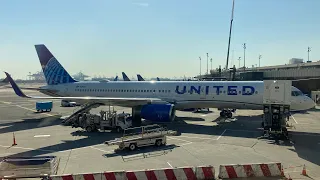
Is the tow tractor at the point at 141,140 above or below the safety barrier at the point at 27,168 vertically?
above

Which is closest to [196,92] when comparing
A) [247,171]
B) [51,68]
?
[247,171]

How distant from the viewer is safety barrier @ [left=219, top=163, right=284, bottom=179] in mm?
13045

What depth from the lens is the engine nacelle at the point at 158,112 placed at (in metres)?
26.4

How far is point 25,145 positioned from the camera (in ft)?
68.2

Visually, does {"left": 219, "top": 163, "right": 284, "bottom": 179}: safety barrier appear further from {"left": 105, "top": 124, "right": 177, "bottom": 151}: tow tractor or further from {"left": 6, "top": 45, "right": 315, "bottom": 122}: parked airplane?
{"left": 6, "top": 45, "right": 315, "bottom": 122}: parked airplane

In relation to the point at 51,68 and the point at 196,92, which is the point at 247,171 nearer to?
the point at 196,92

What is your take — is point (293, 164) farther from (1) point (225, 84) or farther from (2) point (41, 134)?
(2) point (41, 134)

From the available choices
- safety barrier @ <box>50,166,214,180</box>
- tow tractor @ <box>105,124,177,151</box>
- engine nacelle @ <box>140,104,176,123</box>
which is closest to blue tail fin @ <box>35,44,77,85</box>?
engine nacelle @ <box>140,104,176,123</box>

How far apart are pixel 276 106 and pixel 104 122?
15.2 m

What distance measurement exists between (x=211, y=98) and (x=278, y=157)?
1272cm

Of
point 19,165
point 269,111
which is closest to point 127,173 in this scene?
point 19,165

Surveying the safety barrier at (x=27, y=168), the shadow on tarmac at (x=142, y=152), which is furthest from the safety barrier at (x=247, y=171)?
the safety barrier at (x=27, y=168)

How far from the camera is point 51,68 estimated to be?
3766 centimetres

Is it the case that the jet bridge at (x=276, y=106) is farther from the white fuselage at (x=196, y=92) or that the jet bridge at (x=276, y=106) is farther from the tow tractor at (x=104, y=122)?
the tow tractor at (x=104, y=122)
